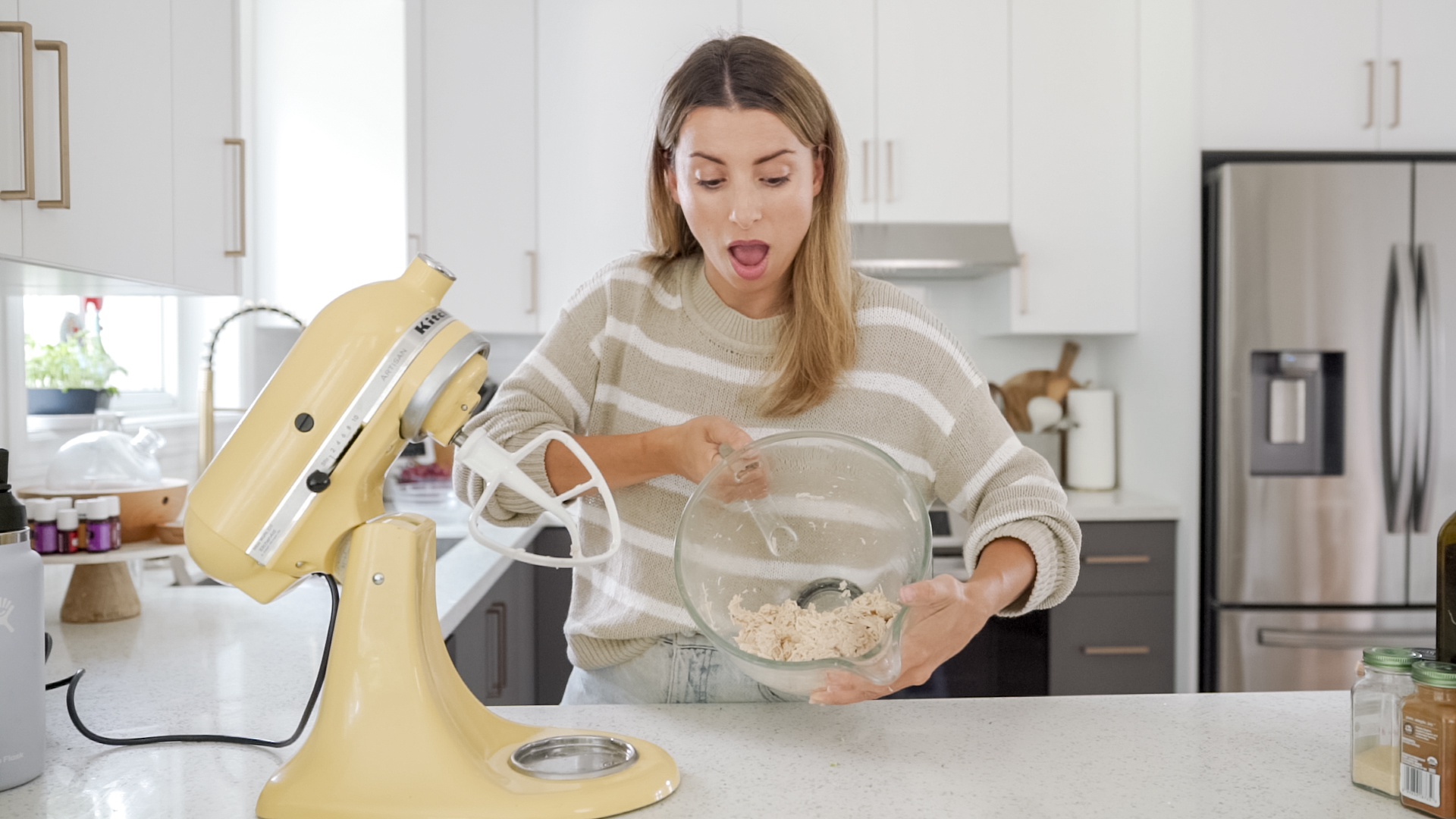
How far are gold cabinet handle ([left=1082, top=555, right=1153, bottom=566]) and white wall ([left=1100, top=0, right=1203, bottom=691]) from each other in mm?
95

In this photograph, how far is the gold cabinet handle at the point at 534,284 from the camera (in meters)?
2.85

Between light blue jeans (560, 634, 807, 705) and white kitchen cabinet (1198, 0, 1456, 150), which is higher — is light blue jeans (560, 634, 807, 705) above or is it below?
below

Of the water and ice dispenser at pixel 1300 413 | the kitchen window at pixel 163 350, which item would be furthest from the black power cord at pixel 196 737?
the water and ice dispenser at pixel 1300 413

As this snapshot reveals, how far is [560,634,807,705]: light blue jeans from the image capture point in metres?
1.08

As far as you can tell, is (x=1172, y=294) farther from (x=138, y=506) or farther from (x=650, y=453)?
(x=138, y=506)

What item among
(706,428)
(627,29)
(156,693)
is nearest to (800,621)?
(706,428)

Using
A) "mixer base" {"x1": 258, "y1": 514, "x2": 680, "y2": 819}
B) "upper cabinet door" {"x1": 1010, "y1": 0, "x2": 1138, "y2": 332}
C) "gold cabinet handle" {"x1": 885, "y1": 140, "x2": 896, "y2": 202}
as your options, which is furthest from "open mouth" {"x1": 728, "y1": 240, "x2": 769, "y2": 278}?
"upper cabinet door" {"x1": 1010, "y1": 0, "x2": 1138, "y2": 332}

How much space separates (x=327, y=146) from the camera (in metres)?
2.75

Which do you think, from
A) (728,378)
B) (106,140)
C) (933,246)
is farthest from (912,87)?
(106,140)

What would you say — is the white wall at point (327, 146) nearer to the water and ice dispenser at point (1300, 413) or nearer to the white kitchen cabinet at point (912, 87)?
the white kitchen cabinet at point (912, 87)

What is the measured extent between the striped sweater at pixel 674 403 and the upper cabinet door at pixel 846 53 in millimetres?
1636

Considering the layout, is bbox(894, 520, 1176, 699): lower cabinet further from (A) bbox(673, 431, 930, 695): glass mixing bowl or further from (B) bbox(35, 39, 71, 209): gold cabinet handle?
(B) bbox(35, 39, 71, 209): gold cabinet handle

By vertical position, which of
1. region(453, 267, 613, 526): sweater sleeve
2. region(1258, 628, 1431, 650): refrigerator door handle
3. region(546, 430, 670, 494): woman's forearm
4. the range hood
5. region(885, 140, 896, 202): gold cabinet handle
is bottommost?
region(1258, 628, 1431, 650): refrigerator door handle

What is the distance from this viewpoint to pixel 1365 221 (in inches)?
96.3
